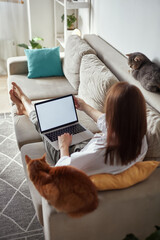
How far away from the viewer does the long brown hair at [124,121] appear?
126 centimetres

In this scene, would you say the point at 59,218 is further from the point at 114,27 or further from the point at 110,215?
the point at 114,27

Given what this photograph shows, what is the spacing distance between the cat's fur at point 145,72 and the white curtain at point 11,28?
2545mm

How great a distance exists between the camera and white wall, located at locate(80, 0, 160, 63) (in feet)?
6.86

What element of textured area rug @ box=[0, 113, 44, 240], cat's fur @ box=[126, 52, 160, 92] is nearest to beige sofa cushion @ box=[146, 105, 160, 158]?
cat's fur @ box=[126, 52, 160, 92]

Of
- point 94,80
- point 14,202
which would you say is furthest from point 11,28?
point 14,202

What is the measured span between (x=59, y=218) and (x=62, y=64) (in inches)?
85.3

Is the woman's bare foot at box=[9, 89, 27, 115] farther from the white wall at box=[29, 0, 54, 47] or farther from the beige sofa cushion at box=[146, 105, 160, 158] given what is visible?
the white wall at box=[29, 0, 54, 47]

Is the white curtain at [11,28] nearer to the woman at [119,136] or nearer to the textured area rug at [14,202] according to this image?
the textured area rug at [14,202]

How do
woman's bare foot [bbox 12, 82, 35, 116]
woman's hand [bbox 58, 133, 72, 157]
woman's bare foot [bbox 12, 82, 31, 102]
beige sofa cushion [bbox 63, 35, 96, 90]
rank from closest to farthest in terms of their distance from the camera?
1. woman's hand [bbox 58, 133, 72, 157]
2. woman's bare foot [bbox 12, 82, 35, 116]
3. woman's bare foot [bbox 12, 82, 31, 102]
4. beige sofa cushion [bbox 63, 35, 96, 90]

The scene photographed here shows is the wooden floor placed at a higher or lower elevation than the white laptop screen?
lower

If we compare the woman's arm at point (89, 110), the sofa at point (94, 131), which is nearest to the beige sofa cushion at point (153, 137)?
the sofa at point (94, 131)

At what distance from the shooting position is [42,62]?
3.00 m

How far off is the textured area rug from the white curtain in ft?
6.56

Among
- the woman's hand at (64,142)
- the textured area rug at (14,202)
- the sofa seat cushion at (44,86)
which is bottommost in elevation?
Answer: the textured area rug at (14,202)
